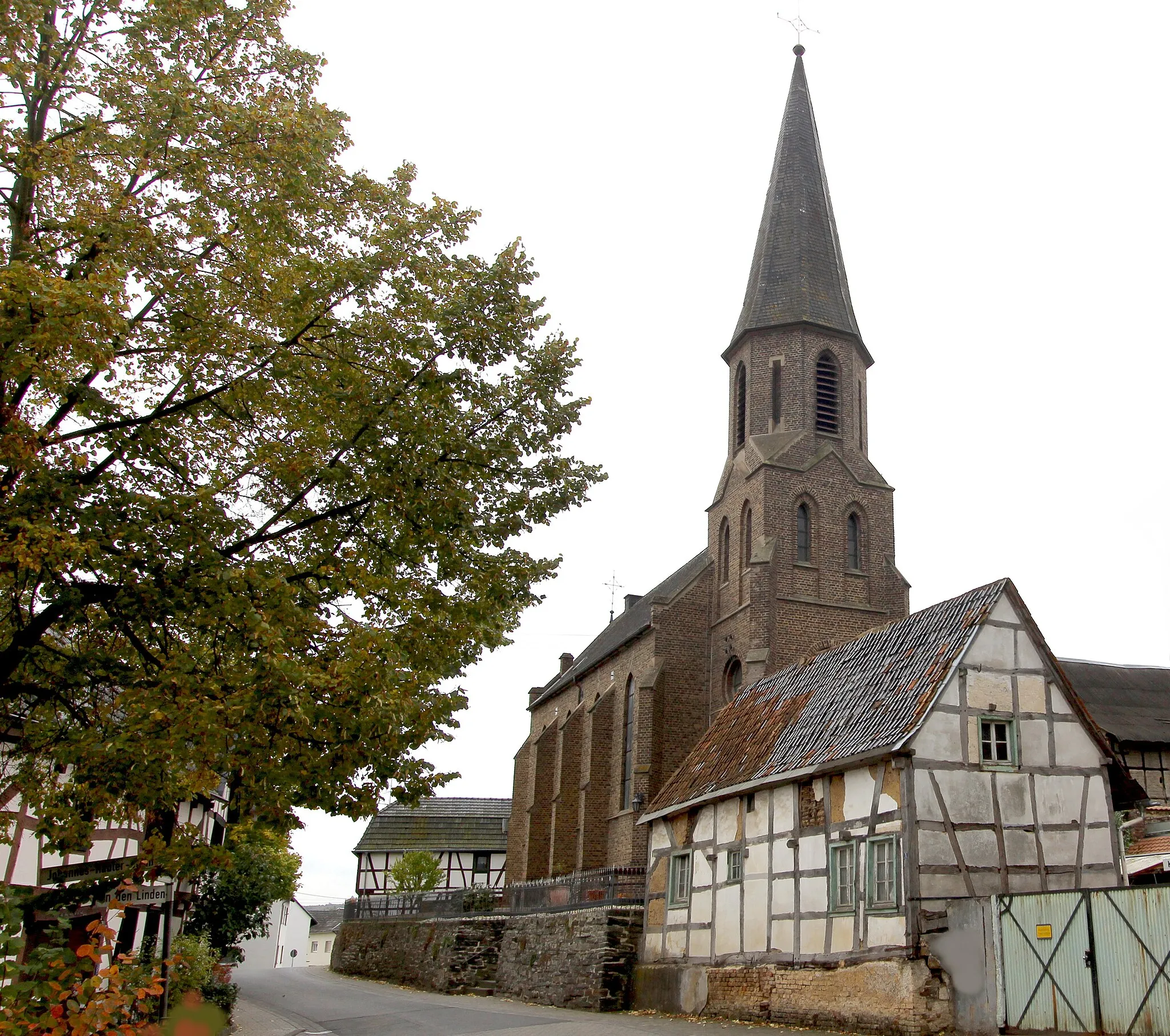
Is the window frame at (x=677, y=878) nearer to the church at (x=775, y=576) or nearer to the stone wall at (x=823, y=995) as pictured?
the stone wall at (x=823, y=995)

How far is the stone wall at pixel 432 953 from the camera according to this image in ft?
84.7

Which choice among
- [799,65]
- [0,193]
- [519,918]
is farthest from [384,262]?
[799,65]

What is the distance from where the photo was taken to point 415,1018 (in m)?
19.7

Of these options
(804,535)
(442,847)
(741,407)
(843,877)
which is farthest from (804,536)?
(442,847)

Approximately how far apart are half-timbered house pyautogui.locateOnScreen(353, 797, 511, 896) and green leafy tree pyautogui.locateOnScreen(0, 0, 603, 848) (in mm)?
40762

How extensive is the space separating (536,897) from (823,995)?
36.0 ft

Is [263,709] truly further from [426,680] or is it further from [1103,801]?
[1103,801]

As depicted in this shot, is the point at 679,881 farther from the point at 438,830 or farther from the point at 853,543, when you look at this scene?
the point at 438,830

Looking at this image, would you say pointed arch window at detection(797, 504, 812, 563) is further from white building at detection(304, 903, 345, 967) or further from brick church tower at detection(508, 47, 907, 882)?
white building at detection(304, 903, 345, 967)

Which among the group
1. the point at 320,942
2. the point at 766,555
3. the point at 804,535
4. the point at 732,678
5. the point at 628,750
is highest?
the point at 804,535

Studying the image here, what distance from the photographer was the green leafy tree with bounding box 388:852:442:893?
43719 millimetres

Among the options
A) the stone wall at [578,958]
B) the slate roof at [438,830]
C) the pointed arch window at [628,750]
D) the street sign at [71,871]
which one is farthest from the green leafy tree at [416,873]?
the street sign at [71,871]

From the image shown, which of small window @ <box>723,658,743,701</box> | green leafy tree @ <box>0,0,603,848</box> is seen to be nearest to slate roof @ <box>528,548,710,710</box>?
small window @ <box>723,658,743,701</box>

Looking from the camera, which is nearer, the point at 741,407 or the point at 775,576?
the point at 775,576
